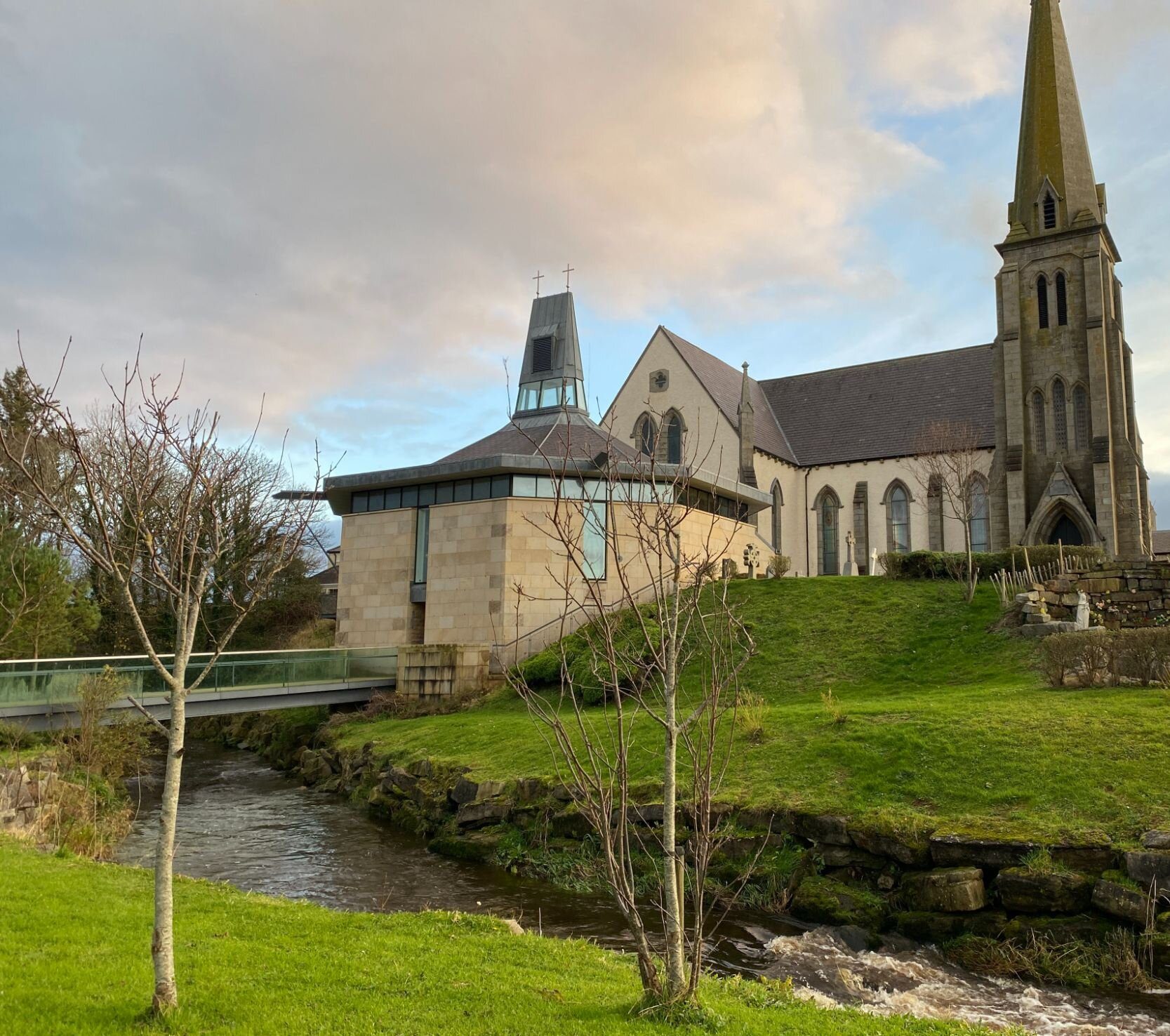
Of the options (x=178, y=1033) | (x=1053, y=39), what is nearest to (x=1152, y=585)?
(x=178, y=1033)

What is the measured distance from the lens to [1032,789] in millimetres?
10992

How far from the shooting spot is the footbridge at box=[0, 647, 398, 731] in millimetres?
17500

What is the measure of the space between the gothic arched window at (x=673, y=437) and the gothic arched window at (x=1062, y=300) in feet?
58.5

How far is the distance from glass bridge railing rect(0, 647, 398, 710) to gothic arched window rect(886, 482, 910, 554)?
27912 mm

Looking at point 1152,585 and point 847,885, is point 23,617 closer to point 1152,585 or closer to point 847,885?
point 847,885

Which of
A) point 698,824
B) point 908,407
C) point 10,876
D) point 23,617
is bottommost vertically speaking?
point 10,876

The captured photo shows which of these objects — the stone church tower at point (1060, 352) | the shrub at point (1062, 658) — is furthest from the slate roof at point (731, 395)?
the shrub at point (1062, 658)

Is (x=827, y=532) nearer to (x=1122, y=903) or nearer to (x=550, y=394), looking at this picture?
(x=550, y=394)

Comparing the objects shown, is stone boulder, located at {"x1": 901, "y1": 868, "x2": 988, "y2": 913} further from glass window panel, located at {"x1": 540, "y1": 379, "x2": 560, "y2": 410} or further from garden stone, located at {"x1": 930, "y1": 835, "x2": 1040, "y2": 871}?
glass window panel, located at {"x1": 540, "y1": 379, "x2": 560, "y2": 410}

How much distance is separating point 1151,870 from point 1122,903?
47 centimetres

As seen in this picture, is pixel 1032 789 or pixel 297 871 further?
pixel 297 871

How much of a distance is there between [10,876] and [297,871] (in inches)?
182

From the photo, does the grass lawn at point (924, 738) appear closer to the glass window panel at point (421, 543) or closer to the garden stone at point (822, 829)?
the garden stone at point (822, 829)

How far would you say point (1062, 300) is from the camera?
129ft
